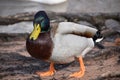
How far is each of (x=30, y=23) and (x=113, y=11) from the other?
163 centimetres

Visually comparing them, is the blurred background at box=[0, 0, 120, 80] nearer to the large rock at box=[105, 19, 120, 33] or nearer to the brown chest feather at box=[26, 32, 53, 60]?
the large rock at box=[105, 19, 120, 33]

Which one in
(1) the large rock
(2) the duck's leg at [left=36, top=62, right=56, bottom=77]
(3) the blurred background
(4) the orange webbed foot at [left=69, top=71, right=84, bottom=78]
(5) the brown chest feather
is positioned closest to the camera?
(5) the brown chest feather

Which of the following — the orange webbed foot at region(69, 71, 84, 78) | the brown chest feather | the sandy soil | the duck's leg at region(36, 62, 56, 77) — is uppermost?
the brown chest feather

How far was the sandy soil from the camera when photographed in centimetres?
471

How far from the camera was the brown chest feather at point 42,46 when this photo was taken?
4.33 meters

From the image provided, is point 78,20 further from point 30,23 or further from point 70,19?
point 30,23

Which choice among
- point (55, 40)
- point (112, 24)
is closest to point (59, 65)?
point (55, 40)

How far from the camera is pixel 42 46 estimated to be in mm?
4336

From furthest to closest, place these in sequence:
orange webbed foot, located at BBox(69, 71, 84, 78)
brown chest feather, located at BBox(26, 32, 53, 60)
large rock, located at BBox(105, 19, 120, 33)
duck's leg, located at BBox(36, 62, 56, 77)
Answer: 1. large rock, located at BBox(105, 19, 120, 33)
2. duck's leg, located at BBox(36, 62, 56, 77)
3. orange webbed foot, located at BBox(69, 71, 84, 78)
4. brown chest feather, located at BBox(26, 32, 53, 60)

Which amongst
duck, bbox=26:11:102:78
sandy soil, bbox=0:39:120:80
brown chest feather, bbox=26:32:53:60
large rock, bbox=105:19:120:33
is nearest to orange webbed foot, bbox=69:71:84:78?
sandy soil, bbox=0:39:120:80

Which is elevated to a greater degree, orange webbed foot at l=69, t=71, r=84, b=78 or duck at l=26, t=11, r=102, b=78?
duck at l=26, t=11, r=102, b=78

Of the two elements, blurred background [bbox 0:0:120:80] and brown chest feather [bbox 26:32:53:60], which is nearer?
brown chest feather [bbox 26:32:53:60]

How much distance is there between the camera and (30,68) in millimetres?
5051

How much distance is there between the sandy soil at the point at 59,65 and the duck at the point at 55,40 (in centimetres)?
39
